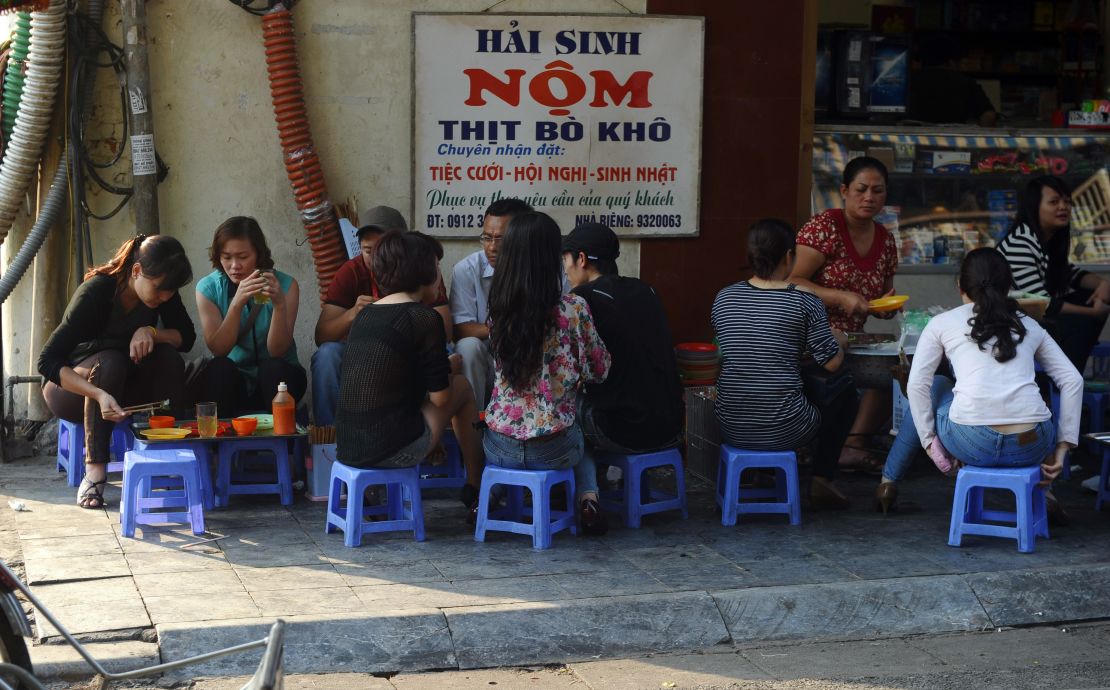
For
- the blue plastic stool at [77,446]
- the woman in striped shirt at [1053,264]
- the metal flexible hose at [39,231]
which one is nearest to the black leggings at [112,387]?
the blue plastic stool at [77,446]

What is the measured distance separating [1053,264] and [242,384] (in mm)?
4516

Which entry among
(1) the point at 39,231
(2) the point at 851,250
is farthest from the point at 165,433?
(2) the point at 851,250

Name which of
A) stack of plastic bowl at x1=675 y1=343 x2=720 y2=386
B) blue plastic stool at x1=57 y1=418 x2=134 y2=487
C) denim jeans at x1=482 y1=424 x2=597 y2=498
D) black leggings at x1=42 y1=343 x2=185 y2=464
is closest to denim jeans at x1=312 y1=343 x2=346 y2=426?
black leggings at x1=42 y1=343 x2=185 y2=464

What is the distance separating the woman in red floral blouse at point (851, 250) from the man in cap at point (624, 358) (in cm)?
132

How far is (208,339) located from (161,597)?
6.29 feet

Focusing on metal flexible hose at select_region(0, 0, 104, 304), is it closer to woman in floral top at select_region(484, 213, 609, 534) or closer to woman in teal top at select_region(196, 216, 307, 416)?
woman in teal top at select_region(196, 216, 307, 416)

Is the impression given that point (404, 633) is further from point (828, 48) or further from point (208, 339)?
point (828, 48)

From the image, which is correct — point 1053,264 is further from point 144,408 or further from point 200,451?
point 144,408

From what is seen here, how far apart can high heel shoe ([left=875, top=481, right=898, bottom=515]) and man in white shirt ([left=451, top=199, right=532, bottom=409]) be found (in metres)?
2.03

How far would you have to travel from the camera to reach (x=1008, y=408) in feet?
19.0

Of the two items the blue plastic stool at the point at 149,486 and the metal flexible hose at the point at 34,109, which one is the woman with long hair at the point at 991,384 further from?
the metal flexible hose at the point at 34,109

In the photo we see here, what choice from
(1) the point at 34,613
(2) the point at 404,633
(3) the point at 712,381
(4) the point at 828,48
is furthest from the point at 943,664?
(4) the point at 828,48

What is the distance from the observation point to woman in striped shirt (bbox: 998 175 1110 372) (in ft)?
24.2

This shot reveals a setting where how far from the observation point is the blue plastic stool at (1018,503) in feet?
19.2
